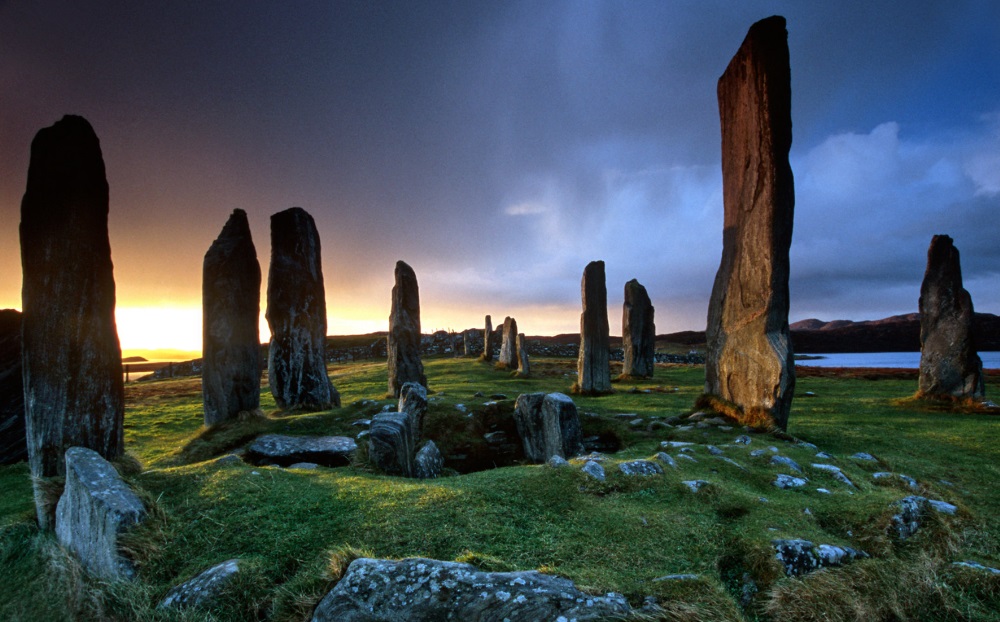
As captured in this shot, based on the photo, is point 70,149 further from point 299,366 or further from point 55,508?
point 299,366

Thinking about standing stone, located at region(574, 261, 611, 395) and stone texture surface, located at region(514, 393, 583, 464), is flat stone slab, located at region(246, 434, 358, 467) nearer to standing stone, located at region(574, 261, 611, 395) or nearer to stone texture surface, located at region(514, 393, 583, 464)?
stone texture surface, located at region(514, 393, 583, 464)

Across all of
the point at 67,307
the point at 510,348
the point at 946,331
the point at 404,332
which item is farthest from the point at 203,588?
the point at 510,348

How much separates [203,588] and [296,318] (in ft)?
40.4

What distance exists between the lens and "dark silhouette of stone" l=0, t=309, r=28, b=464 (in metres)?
10.1

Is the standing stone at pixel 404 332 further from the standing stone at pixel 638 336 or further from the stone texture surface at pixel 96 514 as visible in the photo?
the standing stone at pixel 638 336

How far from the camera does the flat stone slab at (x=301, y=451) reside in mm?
9406

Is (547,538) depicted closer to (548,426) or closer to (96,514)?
(96,514)

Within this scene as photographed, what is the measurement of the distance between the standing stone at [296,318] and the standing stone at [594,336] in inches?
404

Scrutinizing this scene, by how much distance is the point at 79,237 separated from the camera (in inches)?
276

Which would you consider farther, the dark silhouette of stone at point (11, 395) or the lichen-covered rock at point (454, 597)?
the dark silhouette of stone at point (11, 395)

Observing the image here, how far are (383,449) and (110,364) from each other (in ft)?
14.5

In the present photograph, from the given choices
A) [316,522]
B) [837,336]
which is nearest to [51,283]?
[316,522]

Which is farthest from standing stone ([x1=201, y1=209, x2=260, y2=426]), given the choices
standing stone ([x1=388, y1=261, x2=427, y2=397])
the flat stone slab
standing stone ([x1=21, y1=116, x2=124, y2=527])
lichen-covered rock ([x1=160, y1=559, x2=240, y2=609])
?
lichen-covered rock ([x1=160, y1=559, x2=240, y2=609])


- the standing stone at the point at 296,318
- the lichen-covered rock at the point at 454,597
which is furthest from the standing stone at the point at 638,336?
the lichen-covered rock at the point at 454,597
